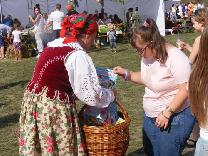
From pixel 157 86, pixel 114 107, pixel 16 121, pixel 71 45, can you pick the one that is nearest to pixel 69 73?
pixel 71 45

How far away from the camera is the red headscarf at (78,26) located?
3.23m

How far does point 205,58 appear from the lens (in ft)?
8.30

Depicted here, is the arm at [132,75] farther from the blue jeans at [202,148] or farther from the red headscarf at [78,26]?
the blue jeans at [202,148]

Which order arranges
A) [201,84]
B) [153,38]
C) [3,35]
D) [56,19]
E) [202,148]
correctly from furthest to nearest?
[3,35]
[56,19]
[153,38]
[202,148]
[201,84]

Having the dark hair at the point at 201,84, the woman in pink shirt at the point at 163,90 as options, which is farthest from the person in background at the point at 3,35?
the dark hair at the point at 201,84

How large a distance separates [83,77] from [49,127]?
45cm

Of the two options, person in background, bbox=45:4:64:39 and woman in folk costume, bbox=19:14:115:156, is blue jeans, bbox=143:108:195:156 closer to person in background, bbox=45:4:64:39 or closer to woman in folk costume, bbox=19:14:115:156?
woman in folk costume, bbox=19:14:115:156

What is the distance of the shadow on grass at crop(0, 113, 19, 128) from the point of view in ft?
23.4

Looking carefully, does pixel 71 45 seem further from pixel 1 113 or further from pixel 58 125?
pixel 1 113

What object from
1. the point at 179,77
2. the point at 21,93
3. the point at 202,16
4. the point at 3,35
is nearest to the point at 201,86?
the point at 179,77

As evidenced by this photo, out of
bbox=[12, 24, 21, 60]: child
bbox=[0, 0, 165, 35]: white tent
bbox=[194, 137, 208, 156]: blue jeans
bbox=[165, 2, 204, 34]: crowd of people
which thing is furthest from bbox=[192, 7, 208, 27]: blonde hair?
bbox=[165, 2, 204, 34]: crowd of people

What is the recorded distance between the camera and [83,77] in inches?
122

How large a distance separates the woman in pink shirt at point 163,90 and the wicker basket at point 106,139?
338 mm

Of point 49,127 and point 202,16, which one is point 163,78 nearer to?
point 49,127
